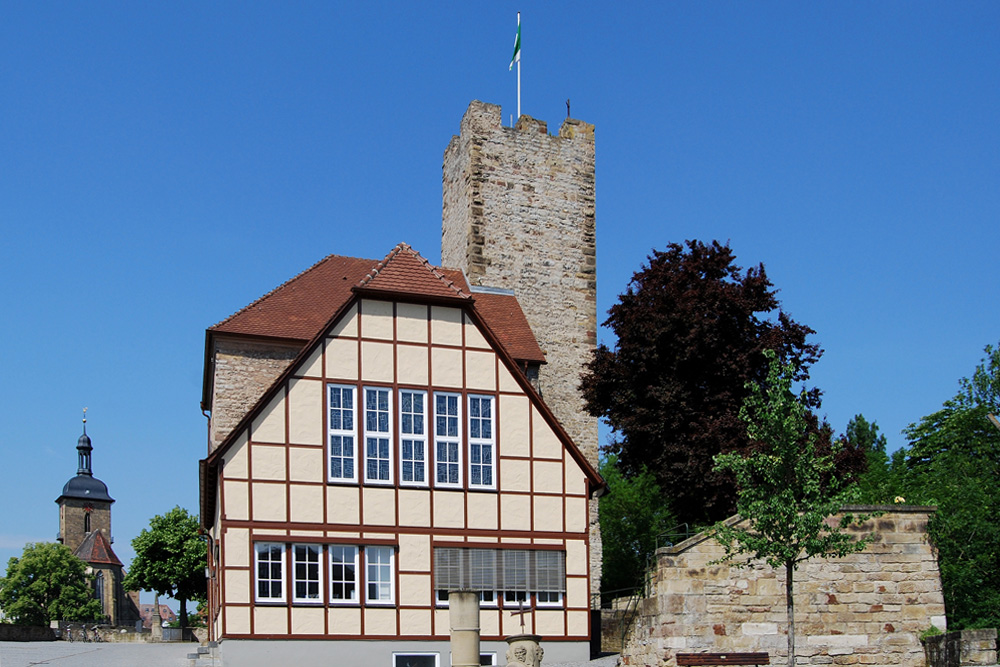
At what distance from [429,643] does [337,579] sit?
2.10m

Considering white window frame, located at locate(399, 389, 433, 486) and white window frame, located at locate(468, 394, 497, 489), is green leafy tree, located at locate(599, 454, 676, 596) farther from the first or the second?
white window frame, located at locate(399, 389, 433, 486)

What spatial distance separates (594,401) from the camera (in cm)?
3231

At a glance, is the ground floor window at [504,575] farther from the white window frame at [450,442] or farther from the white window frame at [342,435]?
the white window frame at [342,435]

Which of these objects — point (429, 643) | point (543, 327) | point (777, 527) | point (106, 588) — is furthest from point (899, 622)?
point (106, 588)

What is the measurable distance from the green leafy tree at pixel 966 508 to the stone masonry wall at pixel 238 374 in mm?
14315

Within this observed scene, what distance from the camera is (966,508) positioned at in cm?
2712

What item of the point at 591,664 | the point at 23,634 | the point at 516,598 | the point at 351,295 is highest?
the point at 351,295

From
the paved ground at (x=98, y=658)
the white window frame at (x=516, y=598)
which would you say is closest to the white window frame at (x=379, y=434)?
the white window frame at (x=516, y=598)

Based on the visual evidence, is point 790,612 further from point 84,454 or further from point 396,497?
point 84,454

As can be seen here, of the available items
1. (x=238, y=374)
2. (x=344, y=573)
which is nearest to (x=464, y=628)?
(x=344, y=573)

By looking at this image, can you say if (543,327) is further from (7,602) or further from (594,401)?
(7,602)

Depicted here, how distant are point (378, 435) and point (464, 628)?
4798 mm

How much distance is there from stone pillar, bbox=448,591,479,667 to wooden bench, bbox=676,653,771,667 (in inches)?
147

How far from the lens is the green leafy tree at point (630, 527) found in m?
42.8
